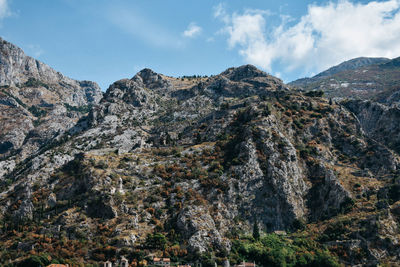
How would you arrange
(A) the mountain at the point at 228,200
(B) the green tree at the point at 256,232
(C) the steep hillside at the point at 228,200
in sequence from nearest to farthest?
(A) the mountain at the point at 228,200 → (C) the steep hillside at the point at 228,200 → (B) the green tree at the point at 256,232

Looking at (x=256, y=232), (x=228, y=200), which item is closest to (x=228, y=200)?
(x=228, y=200)

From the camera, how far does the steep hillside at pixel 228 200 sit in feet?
281

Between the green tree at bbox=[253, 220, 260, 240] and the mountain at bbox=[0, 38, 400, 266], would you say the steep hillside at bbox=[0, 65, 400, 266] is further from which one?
the green tree at bbox=[253, 220, 260, 240]

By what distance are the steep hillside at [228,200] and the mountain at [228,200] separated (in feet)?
1.19

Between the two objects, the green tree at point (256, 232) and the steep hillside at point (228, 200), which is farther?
the green tree at point (256, 232)

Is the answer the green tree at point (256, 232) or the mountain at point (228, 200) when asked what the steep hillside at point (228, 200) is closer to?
the mountain at point (228, 200)

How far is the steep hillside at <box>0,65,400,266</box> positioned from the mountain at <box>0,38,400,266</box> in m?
0.36

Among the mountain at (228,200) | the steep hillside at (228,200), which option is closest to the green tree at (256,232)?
the mountain at (228,200)

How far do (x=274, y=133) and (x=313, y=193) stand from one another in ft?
94.9

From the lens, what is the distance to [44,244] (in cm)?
8412

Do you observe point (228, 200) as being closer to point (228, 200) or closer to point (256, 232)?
point (228, 200)

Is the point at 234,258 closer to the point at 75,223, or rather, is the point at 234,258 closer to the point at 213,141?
the point at 75,223

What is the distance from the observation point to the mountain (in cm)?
8538

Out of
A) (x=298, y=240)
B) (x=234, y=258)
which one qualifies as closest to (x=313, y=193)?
(x=298, y=240)
